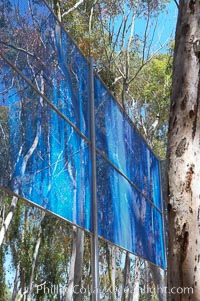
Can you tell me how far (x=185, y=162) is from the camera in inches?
92.7

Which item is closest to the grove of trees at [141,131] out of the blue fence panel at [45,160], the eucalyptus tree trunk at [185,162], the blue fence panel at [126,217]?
the eucalyptus tree trunk at [185,162]

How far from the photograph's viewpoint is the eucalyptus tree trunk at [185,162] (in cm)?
216

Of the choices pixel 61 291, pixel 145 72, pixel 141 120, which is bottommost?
pixel 61 291

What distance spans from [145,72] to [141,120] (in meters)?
1.81


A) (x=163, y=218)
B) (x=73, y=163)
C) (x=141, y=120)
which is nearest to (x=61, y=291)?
(x=141, y=120)

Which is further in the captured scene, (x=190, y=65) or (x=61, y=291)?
(x=61, y=291)

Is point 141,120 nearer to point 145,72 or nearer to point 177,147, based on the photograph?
point 145,72

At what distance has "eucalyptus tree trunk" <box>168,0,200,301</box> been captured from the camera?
216 cm

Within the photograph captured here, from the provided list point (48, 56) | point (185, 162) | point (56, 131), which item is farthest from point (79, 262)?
point (185, 162)

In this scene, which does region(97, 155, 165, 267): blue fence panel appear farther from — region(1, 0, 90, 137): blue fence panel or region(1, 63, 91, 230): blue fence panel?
region(1, 0, 90, 137): blue fence panel

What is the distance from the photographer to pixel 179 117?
246 centimetres

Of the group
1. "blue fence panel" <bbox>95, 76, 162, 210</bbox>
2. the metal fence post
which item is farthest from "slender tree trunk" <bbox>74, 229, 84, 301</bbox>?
the metal fence post

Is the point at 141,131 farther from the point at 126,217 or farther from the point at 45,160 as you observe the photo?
the point at 45,160

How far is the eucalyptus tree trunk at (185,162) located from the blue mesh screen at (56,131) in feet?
2.51
